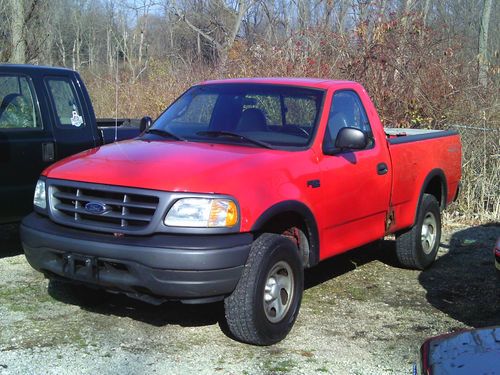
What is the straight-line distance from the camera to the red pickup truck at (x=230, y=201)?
4.33 m

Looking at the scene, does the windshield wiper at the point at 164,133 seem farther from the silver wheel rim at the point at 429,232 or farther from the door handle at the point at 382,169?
the silver wheel rim at the point at 429,232

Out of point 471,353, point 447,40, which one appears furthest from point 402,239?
point 447,40

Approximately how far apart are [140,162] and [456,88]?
8.16 metres

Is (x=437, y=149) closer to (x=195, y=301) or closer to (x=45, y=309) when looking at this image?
(x=195, y=301)

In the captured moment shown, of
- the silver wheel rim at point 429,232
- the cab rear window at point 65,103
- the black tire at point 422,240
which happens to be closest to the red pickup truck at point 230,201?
the black tire at point 422,240

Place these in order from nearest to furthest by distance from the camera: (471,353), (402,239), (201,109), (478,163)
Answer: (471,353) < (201,109) < (402,239) < (478,163)

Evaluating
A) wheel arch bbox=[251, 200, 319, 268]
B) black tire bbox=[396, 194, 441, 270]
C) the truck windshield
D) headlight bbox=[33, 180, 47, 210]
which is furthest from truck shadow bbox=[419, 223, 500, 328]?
headlight bbox=[33, 180, 47, 210]

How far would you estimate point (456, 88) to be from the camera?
37.8 feet

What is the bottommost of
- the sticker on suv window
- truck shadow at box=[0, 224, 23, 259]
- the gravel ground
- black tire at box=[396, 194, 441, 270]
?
truck shadow at box=[0, 224, 23, 259]

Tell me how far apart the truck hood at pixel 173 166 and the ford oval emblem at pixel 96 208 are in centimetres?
15

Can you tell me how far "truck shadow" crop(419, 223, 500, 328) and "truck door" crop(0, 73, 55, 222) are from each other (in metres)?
3.83

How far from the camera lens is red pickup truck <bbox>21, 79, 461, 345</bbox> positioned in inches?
171

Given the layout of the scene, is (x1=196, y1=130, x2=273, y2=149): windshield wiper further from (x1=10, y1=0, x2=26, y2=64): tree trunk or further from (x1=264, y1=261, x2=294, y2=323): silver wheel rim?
(x1=10, y1=0, x2=26, y2=64): tree trunk

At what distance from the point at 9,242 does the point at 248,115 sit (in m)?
3.63
